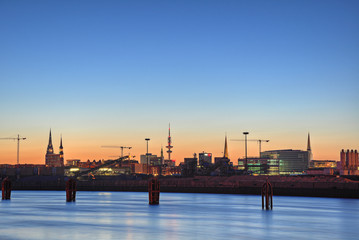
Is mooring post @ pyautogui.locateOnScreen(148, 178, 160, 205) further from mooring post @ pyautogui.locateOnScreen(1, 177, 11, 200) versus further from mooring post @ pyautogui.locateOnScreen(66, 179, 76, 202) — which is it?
mooring post @ pyautogui.locateOnScreen(1, 177, 11, 200)

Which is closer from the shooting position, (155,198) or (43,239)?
(43,239)

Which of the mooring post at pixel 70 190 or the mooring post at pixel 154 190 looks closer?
the mooring post at pixel 154 190

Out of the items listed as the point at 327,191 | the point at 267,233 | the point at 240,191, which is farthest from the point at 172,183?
the point at 267,233

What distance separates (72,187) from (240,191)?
71.0m

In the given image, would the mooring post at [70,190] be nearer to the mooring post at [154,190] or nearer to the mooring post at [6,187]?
the mooring post at [6,187]

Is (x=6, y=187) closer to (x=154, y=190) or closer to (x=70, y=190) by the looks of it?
(x=70, y=190)

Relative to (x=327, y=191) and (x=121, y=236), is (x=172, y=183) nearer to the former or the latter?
(x=327, y=191)

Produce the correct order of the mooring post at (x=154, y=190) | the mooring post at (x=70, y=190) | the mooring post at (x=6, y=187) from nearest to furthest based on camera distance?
1. the mooring post at (x=154, y=190)
2. the mooring post at (x=70, y=190)
3. the mooring post at (x=6, y=187)

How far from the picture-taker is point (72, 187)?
11094 cm

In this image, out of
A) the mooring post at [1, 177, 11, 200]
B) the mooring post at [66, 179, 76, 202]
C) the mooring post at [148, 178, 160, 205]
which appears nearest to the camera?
the mooring post at [148, 178, 160, 205]

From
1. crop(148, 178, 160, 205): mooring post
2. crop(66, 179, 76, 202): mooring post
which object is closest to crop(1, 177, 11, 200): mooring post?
crop(66, 179, 76, 202): mooring post

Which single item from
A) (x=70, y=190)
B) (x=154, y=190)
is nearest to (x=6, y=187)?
(x=70, y=190)

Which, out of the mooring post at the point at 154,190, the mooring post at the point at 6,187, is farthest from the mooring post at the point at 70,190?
the mooring post at the point at 154,190

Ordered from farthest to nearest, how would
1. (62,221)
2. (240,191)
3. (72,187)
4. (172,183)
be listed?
(172,183)
(240,191)
(72,187)
(62,221)
